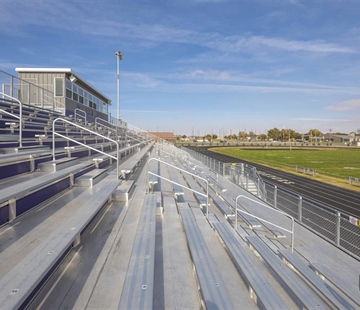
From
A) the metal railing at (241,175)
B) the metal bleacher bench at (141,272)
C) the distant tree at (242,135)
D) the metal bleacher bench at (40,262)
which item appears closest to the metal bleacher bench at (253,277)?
the metal bleacher bench at (141,272)

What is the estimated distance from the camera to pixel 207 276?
2.26 m

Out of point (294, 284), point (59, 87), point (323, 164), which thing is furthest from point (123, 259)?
point (323, 164)

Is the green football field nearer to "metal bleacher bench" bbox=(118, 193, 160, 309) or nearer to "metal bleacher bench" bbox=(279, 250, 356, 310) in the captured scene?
"metal bleacher bench" bbox=(279, 250, 356, 310)

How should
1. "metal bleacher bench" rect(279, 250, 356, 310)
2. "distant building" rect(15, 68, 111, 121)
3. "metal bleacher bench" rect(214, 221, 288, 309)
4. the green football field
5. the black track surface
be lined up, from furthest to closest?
the green football field, the black track surface, "distant building" rect(15, 68, 111, 121), "metal bleacher bench" rect(279, 250, 356, 310), "metal bleacher bench" rect(214, 221, 288, 309)

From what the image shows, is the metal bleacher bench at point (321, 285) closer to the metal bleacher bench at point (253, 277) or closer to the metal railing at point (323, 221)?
the metal bleacher bench at point (253, 277)

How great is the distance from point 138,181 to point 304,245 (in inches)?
142

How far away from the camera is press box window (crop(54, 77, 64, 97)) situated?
597 inches

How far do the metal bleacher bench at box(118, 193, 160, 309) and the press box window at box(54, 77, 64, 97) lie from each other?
14.1 metres

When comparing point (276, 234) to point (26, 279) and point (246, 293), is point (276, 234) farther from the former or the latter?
point (26, 279)

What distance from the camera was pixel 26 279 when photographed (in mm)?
1652

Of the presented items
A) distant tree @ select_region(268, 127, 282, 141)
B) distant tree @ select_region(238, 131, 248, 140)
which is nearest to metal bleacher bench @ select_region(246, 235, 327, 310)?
distant tree @ select_region(268, 127, 282, 141)

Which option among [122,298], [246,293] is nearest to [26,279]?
[122,298]

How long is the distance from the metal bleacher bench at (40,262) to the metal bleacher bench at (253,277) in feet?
5.09

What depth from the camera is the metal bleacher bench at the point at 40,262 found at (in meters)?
1.51
